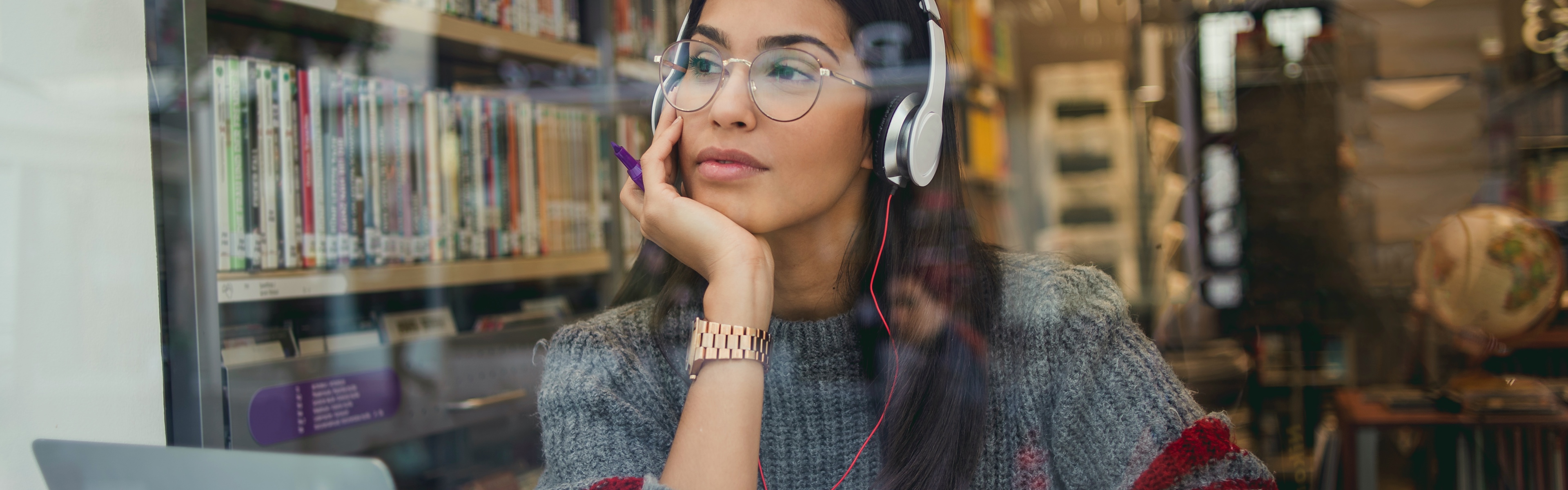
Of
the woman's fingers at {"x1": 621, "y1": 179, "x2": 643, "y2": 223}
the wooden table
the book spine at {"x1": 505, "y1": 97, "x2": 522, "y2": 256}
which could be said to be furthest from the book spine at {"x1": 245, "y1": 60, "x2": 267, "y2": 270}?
the wooden table

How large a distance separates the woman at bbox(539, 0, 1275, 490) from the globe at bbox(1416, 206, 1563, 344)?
587 millimetres

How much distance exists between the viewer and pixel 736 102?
650 mm

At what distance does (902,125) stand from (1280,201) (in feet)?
2.60

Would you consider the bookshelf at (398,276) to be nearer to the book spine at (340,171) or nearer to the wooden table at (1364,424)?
the book spine at (340,171)

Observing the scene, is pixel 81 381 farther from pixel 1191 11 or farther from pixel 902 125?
pixel 1191 11

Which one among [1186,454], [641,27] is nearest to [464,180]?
[641,27]

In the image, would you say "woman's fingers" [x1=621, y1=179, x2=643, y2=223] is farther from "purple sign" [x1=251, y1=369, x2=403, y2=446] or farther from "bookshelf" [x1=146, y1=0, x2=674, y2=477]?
"purple sign" [x1=251, y1=369, x2=403, y2=446]

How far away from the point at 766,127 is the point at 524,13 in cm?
80

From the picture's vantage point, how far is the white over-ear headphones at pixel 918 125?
26.5 inches

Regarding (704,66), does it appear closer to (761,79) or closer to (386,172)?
(761,79)

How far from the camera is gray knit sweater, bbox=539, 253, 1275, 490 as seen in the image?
2.18ft

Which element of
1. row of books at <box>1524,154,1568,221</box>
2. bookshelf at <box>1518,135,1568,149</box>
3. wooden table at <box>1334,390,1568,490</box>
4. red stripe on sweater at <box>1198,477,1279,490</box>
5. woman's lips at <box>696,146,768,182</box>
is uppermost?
bookshelf at <box>1518,135,1568,149</box>

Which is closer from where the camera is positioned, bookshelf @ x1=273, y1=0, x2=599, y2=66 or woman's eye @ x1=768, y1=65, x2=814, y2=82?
woman's eye @ x1=768, y1=65, x2=814, y2=82

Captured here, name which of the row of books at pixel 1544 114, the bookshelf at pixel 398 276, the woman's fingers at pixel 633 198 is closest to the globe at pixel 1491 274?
the row of books at pixel 1544 114
